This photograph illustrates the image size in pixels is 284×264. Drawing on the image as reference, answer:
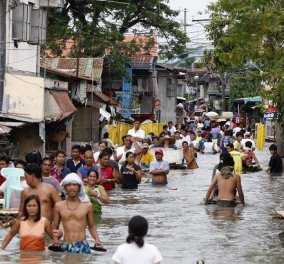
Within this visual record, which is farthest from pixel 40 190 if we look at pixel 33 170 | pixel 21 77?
pixel 21 77

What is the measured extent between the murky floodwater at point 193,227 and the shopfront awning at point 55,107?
19.5 feet

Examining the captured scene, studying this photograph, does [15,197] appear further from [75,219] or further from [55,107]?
[55,107]

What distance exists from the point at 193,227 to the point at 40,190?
16.0 ft

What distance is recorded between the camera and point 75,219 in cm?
1227

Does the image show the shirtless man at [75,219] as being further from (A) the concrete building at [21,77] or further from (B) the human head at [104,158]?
(A) the concrete building at [21,77]

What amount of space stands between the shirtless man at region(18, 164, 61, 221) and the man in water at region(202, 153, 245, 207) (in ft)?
22.8

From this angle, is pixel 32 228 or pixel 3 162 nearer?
pixel 32 228

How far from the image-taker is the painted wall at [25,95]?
30.0m

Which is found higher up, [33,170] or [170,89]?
[170,89]

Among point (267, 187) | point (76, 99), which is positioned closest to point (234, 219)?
point (267, 187)

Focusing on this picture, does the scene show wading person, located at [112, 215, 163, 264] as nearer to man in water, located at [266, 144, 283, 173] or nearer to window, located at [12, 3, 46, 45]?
window, located at [12, 3, 46, 45]

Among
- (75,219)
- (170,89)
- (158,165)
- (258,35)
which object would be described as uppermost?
(170,89)

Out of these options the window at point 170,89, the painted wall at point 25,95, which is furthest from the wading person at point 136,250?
the window at point 170,89

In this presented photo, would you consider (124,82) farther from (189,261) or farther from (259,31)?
(189,261)
